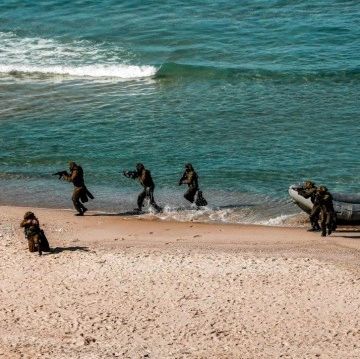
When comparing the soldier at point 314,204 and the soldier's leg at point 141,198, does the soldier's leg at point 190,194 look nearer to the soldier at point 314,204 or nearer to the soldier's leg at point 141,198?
the soldier's leg at point 141,198

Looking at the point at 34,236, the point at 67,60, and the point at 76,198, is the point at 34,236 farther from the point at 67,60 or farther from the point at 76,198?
the point at 67,60

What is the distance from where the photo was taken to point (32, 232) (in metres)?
23.0

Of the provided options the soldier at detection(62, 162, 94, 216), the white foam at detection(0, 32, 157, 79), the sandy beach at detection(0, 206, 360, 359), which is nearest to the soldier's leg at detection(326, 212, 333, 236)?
the sandy beach at detection(0, 206, 360, 359)

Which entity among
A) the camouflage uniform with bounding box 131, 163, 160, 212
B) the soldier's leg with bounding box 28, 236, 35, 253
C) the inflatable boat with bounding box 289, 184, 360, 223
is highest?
the camouflage uniform with bounding box 131, 163, 160, 212

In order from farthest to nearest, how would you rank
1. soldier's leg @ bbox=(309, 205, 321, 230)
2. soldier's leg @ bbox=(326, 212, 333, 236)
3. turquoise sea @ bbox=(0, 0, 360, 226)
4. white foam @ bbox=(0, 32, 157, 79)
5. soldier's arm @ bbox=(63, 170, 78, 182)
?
white foam @ bbox=(0, 32, 157, 79)
turquoise sea @ bbox=(0, 0, 360, 226)
soldier's arm @ bbox=(63, 170, 78, 182)
soldier's leg @ bbox=(309, 205, 321, 230)
soldier's leg @ bbox=(326, 212, 333, 236)

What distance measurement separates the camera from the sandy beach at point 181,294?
1912 centimetres

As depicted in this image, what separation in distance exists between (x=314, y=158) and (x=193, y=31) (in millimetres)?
14864

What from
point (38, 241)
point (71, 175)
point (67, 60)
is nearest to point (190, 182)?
point (71, 175)

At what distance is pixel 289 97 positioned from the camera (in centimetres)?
3681

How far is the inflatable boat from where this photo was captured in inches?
991

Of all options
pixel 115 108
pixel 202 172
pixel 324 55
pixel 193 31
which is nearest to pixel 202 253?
pixel 202 172

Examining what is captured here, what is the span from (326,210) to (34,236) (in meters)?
6.49

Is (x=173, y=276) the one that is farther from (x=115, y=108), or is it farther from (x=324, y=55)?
(x=324, y=55)

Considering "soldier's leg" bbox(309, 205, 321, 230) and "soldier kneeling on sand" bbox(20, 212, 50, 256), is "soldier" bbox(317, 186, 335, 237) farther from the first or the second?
"soldier kneeling on sand" bbox(20, 212, 50, 256)
